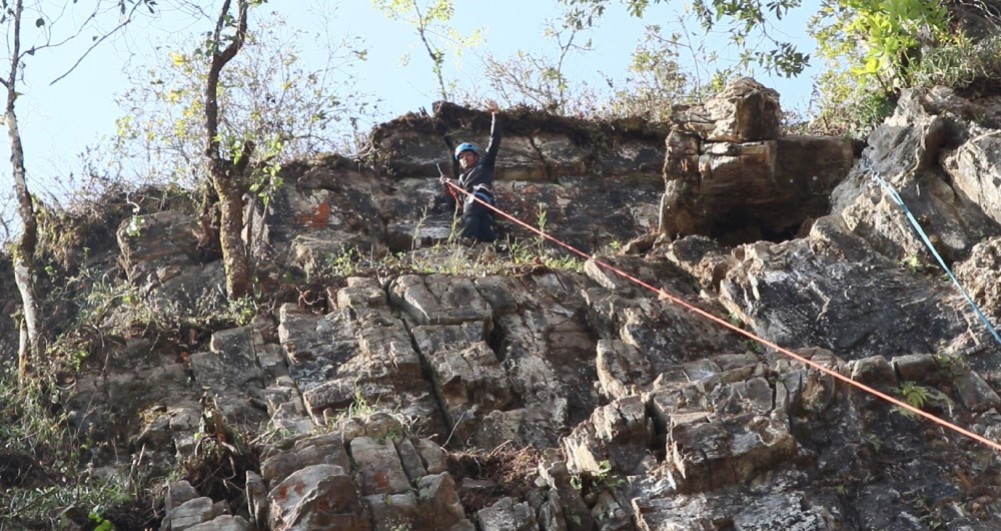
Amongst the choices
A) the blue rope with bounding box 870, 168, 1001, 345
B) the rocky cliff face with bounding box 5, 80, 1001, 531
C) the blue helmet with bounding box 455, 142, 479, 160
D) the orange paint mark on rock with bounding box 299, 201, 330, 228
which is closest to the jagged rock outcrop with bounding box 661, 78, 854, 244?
the rocky cliff face with bounding box 5, 80, 1001, 531

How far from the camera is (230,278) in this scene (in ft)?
42.7

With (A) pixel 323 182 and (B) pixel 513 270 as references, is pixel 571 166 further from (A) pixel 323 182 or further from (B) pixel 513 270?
(B) pixel 513 270

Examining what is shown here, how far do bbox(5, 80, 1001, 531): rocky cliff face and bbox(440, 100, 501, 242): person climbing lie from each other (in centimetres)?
50

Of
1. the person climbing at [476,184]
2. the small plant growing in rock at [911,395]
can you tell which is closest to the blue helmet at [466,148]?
the person climbing at [476,184]

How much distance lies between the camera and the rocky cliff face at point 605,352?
8789 millimetres

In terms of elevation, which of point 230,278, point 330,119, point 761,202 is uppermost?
point 330,119

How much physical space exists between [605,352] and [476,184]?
4608 millimetres

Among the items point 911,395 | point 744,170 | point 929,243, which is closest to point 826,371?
point 911,395

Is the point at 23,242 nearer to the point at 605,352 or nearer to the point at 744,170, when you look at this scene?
the point at 605,352

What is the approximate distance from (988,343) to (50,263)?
1001 centimetres

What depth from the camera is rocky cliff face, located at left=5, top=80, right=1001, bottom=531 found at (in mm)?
8789

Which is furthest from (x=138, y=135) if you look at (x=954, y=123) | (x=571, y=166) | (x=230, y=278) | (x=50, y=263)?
(x=954, y=123)

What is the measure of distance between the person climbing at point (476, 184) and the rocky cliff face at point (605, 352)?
1.65 ft

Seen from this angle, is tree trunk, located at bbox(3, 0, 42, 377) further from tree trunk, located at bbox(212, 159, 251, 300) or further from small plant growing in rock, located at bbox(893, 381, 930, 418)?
small plant growing in rock, located at bbox(893, 381, 930, 418)
